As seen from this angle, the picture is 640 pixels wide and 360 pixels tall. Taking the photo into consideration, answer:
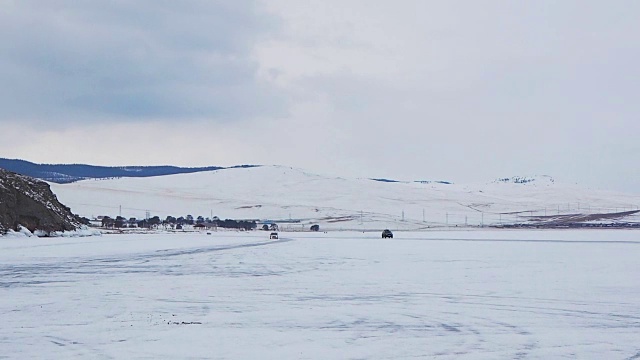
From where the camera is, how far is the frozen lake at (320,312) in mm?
11688

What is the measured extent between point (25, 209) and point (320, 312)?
55304mm

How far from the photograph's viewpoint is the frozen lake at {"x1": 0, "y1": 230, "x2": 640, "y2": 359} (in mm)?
11688

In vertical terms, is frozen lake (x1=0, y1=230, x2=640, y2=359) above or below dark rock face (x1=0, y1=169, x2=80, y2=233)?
below

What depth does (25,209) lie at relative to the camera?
64.8 m

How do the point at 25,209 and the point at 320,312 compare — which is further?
the point at 25,209

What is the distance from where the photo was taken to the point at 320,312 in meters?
15.7

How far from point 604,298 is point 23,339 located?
13.0 metres

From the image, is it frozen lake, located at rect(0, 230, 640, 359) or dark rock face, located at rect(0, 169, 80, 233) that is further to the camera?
dark rock face, located at rect(0, 169, 80, 233)

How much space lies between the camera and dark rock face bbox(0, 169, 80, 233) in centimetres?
6134

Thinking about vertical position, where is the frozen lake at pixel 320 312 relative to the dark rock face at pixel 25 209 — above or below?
below

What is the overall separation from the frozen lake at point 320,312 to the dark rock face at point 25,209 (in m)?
36.2

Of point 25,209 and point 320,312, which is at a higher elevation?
point 25,209

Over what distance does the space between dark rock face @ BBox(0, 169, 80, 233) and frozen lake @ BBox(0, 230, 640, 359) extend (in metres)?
36.2

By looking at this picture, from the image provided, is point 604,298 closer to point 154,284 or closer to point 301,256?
point 154,284
